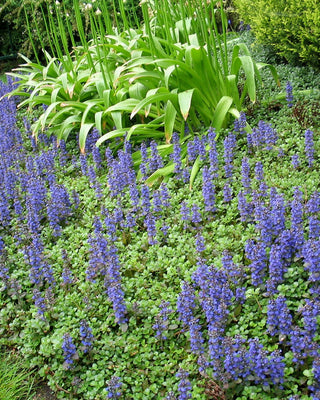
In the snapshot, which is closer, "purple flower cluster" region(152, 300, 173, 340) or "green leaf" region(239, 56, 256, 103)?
"purple flower cluster" region(152, 300, 173, 340)

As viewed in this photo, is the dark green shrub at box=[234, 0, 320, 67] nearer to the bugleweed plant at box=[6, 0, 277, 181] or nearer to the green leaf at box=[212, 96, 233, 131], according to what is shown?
the bugleweed plant at box=[6, 0, 277, 181]

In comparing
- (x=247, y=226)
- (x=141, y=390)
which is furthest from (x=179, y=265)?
(x=141, y=390)

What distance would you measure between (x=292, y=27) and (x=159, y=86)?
1603 millimetres

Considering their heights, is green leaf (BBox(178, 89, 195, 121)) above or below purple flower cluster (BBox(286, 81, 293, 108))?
above

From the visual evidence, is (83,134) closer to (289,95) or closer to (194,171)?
(194,171)

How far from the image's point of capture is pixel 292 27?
509cm

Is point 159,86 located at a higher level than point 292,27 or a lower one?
lower

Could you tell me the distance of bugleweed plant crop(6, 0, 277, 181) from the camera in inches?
179

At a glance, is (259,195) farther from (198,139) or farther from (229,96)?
(229,96)

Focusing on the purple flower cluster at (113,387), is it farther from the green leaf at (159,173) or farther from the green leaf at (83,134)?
the green leaf at (83,134)

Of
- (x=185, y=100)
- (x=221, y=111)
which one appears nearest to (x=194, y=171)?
(x=185, y=100)

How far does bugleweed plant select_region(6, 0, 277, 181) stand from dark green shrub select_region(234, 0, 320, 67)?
55 centimetres

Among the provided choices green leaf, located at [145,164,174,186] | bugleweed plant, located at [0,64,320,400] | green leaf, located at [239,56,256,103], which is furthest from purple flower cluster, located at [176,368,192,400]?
green leaf, located at [239,56,256,103]

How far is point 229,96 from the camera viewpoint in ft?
15.6
